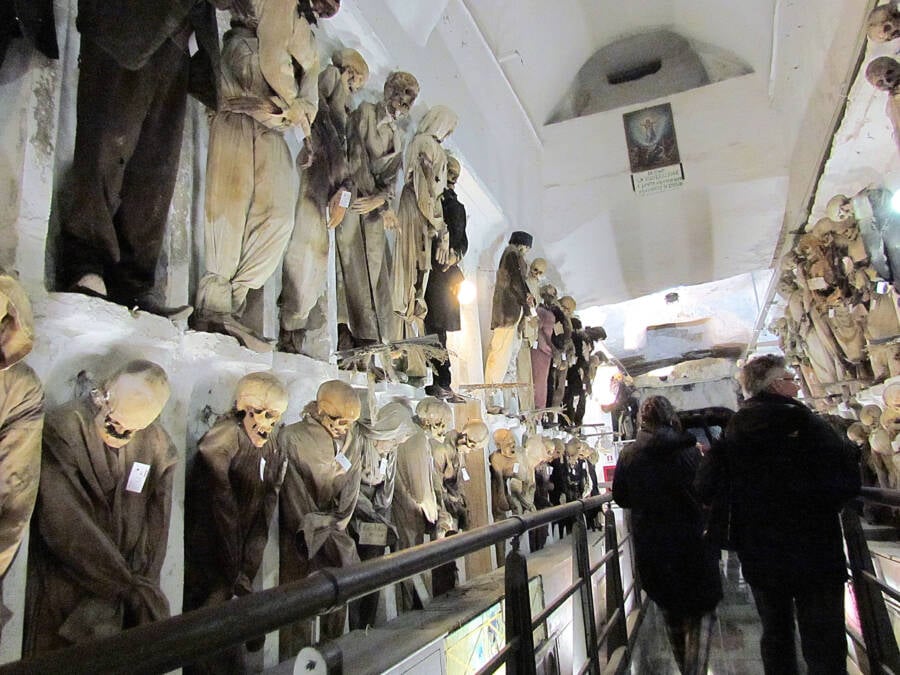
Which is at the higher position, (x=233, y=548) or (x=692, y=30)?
(x=692, y=30)

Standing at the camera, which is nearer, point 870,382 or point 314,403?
point 314,403

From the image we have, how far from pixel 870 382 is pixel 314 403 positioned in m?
6.78

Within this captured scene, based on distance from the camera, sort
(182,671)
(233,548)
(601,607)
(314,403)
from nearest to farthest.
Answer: (182,671)
(233,548)
(314,403)
(601,607)

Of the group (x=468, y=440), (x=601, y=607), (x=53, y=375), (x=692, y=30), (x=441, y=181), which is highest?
(x=692, y=30)

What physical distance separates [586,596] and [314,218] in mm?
2416

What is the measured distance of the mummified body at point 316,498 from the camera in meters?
2.61

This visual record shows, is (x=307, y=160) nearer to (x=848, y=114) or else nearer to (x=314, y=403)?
(x=314, y=403)

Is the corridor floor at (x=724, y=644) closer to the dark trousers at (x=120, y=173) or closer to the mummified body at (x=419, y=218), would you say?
the mummified body at (x=419, y=218)

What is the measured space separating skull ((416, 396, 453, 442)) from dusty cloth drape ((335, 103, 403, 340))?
0.53 meters

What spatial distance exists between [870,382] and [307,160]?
6879mm

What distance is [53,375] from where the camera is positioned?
1.96 m

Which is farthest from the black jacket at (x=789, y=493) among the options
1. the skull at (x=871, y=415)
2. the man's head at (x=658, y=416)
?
the skull at (x=871, y=415)

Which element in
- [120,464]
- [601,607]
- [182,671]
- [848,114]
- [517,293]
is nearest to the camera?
[120,464]

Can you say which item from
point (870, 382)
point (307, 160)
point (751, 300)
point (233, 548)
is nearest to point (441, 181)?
point (307, 160)
